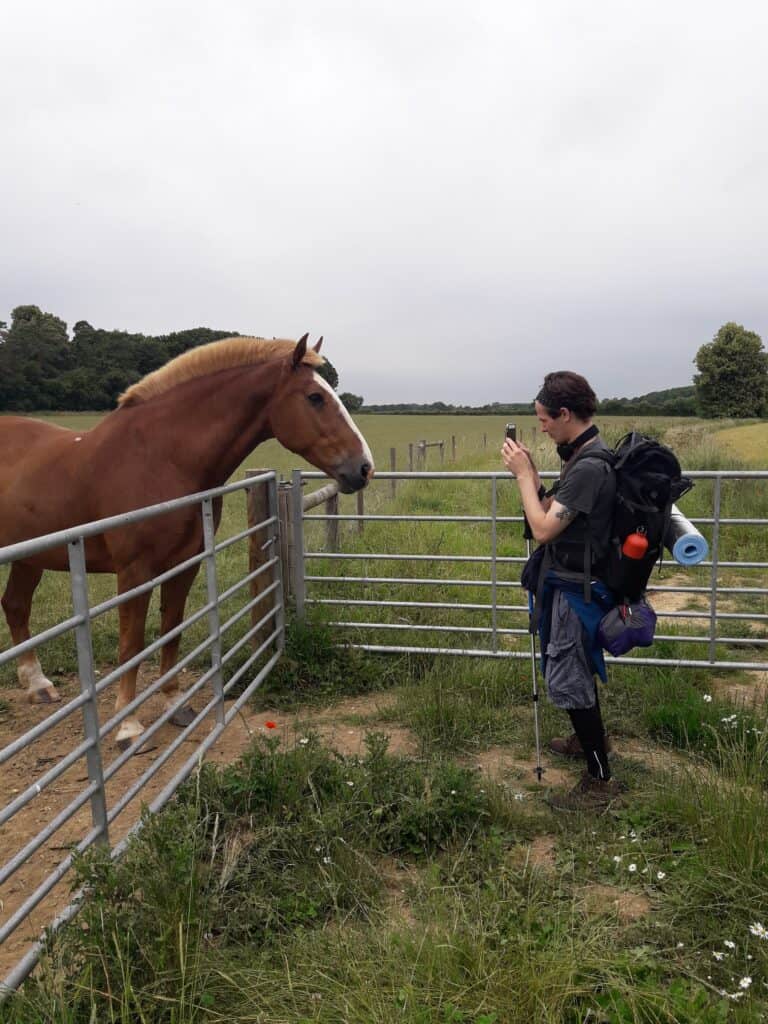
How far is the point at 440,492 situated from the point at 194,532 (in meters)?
8.23

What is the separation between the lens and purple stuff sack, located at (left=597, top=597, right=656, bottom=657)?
2.90m

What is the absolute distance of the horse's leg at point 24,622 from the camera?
4.65 m

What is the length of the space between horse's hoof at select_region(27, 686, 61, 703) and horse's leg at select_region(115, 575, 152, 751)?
3.82 ft

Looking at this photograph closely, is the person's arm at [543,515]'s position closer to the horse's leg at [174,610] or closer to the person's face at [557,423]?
the person's face at [557,423]

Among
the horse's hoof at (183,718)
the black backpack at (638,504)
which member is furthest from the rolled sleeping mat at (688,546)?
the horse's hoof at (183,718)

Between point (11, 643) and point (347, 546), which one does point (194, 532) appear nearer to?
point (11, 643)

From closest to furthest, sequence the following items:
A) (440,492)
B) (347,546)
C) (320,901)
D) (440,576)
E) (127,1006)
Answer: (127,1006)
(320,901)
(440,576)
(347,546)
(440,492)

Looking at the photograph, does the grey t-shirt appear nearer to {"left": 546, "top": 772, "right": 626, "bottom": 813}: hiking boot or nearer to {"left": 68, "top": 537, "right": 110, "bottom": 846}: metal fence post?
{"left": 546, "top": 772, "right": 626, "bottom": 813}: hiking boot

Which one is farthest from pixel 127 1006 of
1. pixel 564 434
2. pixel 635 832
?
pixel 564 434

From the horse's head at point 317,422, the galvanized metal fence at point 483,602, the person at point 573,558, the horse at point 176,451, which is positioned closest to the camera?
the person at point 573,558

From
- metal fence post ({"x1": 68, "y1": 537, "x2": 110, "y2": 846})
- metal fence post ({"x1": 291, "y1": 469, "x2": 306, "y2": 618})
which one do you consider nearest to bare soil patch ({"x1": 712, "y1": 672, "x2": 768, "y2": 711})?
metal fence post ({"x1": 291, "y1": 469, "x2": 306, "y2": 618})

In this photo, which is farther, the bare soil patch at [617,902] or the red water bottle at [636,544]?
the red water bottle at [636,544]

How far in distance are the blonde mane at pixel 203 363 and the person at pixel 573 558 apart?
1746 mm

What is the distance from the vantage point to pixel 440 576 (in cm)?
635
